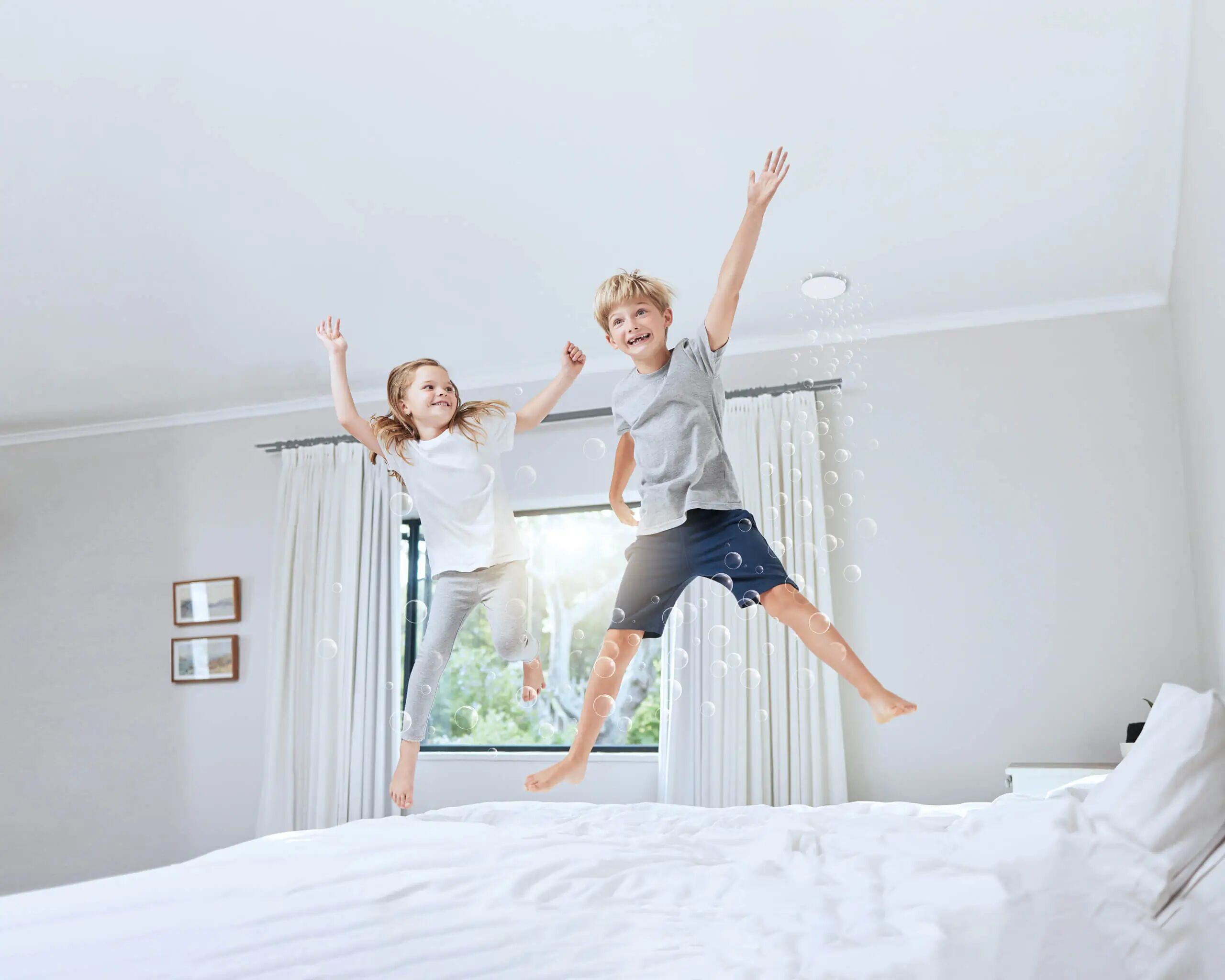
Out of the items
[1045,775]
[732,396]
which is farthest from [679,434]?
[732,396]

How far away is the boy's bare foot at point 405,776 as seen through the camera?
159 centimetres

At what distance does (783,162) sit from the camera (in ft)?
4.79

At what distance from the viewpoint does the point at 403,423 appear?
1.65 m

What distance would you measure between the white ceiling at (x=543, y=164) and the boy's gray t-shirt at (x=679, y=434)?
4.11 feet

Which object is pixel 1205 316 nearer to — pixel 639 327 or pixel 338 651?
pixel 639 327

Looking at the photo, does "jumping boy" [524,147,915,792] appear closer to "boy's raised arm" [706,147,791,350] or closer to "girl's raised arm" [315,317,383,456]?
"boy's raised arm" [706,147,791,350]

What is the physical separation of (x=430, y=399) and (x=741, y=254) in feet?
1.88

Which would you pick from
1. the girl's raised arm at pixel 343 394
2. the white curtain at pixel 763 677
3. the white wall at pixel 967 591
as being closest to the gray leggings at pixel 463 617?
the girl's raised arm at pixel 343 394

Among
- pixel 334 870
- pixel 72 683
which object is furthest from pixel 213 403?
pixel 334 870

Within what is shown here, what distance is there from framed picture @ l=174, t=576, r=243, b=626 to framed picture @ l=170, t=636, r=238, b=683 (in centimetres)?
10

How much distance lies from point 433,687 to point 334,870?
0.40 meters

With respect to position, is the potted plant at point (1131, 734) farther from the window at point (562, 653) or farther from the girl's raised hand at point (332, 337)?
the girl's raised hand at point (332, 337)

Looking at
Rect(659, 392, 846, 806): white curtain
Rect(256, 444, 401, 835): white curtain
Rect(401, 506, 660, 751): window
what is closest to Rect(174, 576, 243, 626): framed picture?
Rect(256, 444, 401, 835): white curtain

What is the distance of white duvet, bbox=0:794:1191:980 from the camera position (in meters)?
1.11
